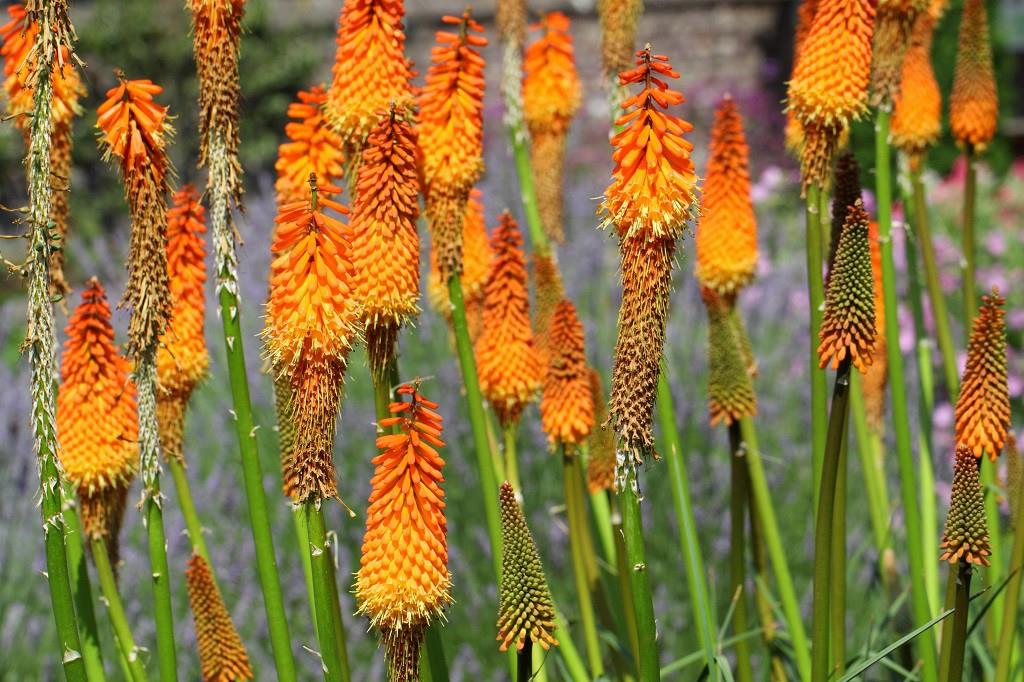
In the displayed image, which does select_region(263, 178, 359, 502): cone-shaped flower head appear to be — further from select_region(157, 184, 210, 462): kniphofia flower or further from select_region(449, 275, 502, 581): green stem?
select_region(157, 184, 210, 462): kniphofia flower

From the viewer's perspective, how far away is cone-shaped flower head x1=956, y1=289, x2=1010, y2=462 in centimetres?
A: 253

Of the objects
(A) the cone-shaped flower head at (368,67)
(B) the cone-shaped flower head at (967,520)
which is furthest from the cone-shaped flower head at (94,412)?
(B) the cone-shaped flower head at (967,520)

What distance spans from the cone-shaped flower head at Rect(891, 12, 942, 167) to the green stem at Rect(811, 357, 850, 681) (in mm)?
1763

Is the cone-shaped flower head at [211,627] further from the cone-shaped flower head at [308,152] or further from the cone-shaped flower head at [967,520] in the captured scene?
the cone-shaped flower head at [967,520]

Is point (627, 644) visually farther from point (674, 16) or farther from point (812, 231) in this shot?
point (674, 16)

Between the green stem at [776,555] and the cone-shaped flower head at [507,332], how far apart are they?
576 mm

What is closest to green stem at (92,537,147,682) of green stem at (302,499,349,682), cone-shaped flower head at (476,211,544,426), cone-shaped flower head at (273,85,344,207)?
green stem at (302,499,349,682)

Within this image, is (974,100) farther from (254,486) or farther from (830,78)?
(254,486)

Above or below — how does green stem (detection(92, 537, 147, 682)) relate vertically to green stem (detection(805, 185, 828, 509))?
below

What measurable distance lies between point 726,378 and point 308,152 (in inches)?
46.9

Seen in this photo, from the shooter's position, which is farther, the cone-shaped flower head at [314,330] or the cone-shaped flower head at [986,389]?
the cone-shaped flower head at [986,389]

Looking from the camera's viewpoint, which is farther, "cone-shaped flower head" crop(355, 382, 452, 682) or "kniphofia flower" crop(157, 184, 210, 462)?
"kniphofia flower" crop(157, 184, 210, 462)

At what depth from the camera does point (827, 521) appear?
2.48 meters

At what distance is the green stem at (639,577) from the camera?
2.21 metres
